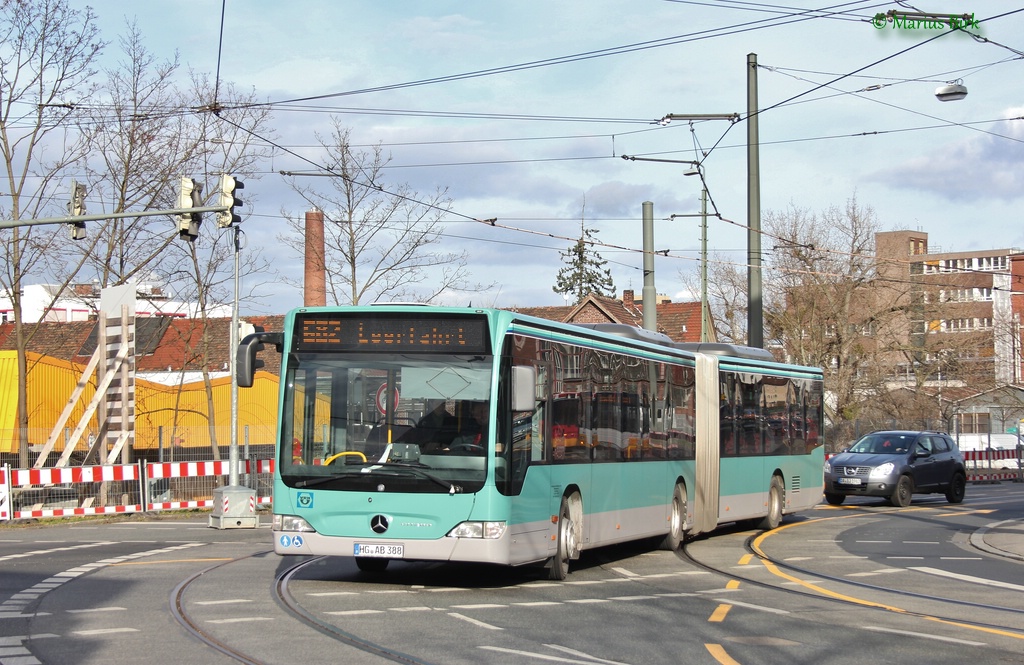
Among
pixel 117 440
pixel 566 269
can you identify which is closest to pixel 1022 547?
pixel 117 440

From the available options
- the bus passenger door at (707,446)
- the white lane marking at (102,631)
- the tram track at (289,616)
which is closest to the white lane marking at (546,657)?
the tram track at (289,616)

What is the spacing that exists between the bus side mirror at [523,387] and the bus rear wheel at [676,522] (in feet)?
19.3

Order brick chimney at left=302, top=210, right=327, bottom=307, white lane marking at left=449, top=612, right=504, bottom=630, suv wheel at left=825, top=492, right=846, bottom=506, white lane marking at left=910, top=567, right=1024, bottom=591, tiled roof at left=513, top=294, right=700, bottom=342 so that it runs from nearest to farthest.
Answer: white lane marking at left=449, top=612, right=504, bottom=630 → white lane marking at left=910, top=567, right=1024, bottom=591 → suv wheel at left=825, top=492, right=846, bottom=506 → brick chimney at left=302, top=210, right=327, bottom=307 → tiled roof at left=513, top=294, right=700, bottom=342

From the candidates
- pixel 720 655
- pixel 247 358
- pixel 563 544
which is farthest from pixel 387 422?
pixel 720 655

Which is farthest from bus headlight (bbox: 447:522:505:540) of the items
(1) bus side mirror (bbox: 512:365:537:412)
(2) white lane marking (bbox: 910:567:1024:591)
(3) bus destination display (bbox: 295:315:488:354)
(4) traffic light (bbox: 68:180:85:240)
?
(4) traffic light (bbox: 68:180:85:240)

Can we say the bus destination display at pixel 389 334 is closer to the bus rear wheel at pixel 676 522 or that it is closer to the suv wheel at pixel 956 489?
the bus rear wheel at pixel 676 522

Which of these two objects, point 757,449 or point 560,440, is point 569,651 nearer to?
point 560,440

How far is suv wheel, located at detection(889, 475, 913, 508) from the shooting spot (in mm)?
28188

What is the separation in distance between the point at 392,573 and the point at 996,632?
6793mm

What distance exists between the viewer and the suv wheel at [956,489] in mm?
30236

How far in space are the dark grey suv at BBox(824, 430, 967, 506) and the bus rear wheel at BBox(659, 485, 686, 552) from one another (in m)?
10.7

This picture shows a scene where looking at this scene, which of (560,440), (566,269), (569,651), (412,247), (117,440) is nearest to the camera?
(569,651)

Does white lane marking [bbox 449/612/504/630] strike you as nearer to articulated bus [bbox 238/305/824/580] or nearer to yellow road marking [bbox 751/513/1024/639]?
articulated bus [bbox 238/305/824/580]

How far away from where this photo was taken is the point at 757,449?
22000 millimetres
